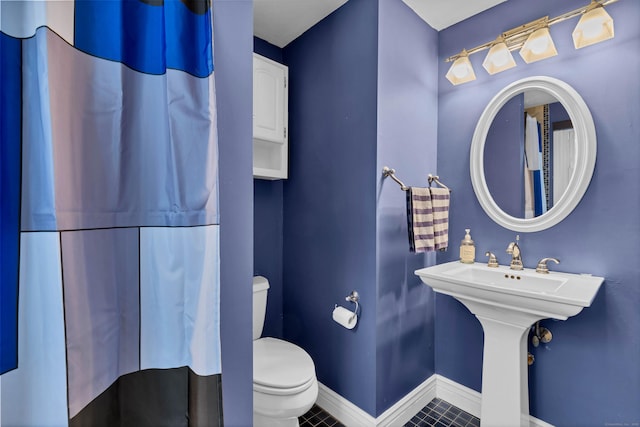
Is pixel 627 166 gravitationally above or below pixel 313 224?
above

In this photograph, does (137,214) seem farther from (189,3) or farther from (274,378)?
(274,378)

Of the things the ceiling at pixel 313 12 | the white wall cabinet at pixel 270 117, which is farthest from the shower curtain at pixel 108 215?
the ceiling at pixel 313 12

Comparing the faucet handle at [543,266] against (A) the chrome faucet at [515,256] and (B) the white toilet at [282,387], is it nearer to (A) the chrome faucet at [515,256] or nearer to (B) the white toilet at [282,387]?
(A) the chrome faucet at [515,256]

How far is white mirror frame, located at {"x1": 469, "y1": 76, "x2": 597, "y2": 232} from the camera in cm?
147

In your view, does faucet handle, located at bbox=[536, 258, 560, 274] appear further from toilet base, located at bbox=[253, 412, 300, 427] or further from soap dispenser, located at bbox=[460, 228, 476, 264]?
toilet base, located at bbox=[253, 412, 300, 427]

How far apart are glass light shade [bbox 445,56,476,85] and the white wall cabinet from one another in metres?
1.07

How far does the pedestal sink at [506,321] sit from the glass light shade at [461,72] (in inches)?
45.8

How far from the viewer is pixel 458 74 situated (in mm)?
1807

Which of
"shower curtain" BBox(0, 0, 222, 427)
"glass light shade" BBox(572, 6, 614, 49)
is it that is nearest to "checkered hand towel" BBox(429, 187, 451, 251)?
"glass light shade" BBox(572, 6, 614, 49)

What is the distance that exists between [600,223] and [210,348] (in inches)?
70.8

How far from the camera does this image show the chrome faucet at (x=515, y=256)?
65.3 inches

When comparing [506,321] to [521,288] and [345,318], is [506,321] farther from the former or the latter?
[345,318]

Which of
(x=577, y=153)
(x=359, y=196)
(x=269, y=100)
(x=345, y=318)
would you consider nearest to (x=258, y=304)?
(x=345, y=318)

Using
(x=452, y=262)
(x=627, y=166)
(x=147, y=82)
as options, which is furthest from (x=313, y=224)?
(x=627, y=166)
